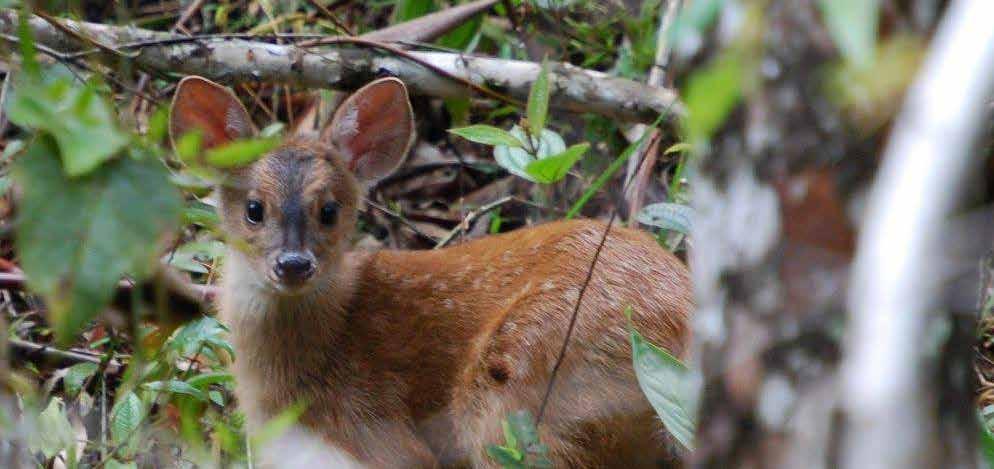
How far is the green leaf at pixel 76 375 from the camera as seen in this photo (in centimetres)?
512

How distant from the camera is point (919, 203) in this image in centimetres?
185

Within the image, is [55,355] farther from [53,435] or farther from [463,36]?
[463,36]

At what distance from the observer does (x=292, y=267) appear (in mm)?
5031

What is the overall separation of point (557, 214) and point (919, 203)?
5.01m

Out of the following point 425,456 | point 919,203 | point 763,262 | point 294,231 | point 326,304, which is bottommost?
point 425,456

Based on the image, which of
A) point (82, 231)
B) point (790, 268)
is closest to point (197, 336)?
point (82, 231)

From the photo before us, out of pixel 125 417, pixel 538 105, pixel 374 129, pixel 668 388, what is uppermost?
pixel 538 105

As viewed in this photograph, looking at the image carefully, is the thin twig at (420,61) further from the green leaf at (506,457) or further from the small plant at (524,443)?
the green leaf at (506,457)

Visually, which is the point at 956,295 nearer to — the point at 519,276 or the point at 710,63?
the point at 710,63

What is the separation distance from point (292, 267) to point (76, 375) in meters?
0.88

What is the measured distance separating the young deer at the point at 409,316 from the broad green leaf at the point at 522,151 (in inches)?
13.0

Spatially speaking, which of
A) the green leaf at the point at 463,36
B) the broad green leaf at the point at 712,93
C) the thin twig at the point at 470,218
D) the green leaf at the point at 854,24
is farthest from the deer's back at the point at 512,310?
the green leaf at the point at 854,24

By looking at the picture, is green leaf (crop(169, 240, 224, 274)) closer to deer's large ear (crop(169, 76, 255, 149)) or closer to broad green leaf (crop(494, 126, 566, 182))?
deer's large ear (crop(169, 76, 255, 149))

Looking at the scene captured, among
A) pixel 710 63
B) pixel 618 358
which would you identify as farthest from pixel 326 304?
pixel 710 63
